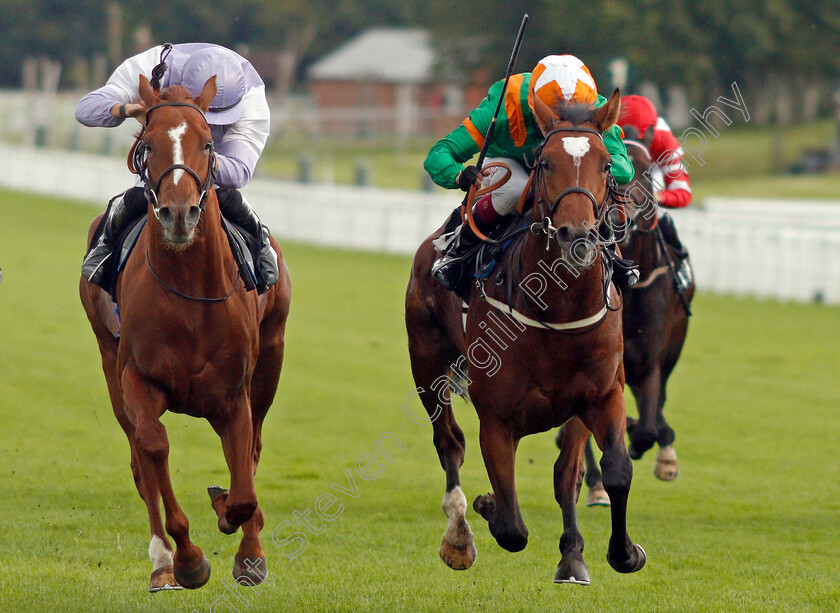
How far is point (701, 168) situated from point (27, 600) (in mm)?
35423

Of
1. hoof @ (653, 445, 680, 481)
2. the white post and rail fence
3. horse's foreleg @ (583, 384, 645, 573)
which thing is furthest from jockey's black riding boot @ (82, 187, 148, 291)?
the white post and rail fence

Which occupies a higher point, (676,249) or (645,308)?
(676,249)

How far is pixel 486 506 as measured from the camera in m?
5.69

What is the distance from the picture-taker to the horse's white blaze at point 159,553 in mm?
5441

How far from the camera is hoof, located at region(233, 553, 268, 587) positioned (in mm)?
5516

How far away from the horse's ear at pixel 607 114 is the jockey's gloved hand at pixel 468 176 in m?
0.79

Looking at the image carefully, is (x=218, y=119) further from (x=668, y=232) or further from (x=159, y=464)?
(x=668, y=232)

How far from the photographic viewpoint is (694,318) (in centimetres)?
1502

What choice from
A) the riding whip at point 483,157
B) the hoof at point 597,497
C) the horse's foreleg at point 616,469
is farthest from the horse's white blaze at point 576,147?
the hoof at point 597,497

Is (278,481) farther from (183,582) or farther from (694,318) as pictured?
(694,318)

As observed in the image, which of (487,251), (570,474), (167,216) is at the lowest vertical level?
(570,474)

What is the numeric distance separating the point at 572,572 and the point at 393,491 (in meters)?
2.65

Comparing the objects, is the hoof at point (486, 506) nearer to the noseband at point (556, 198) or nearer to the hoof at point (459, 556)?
the hoof at point (459, 556)

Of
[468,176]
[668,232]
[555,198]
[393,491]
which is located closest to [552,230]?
[555,198]
